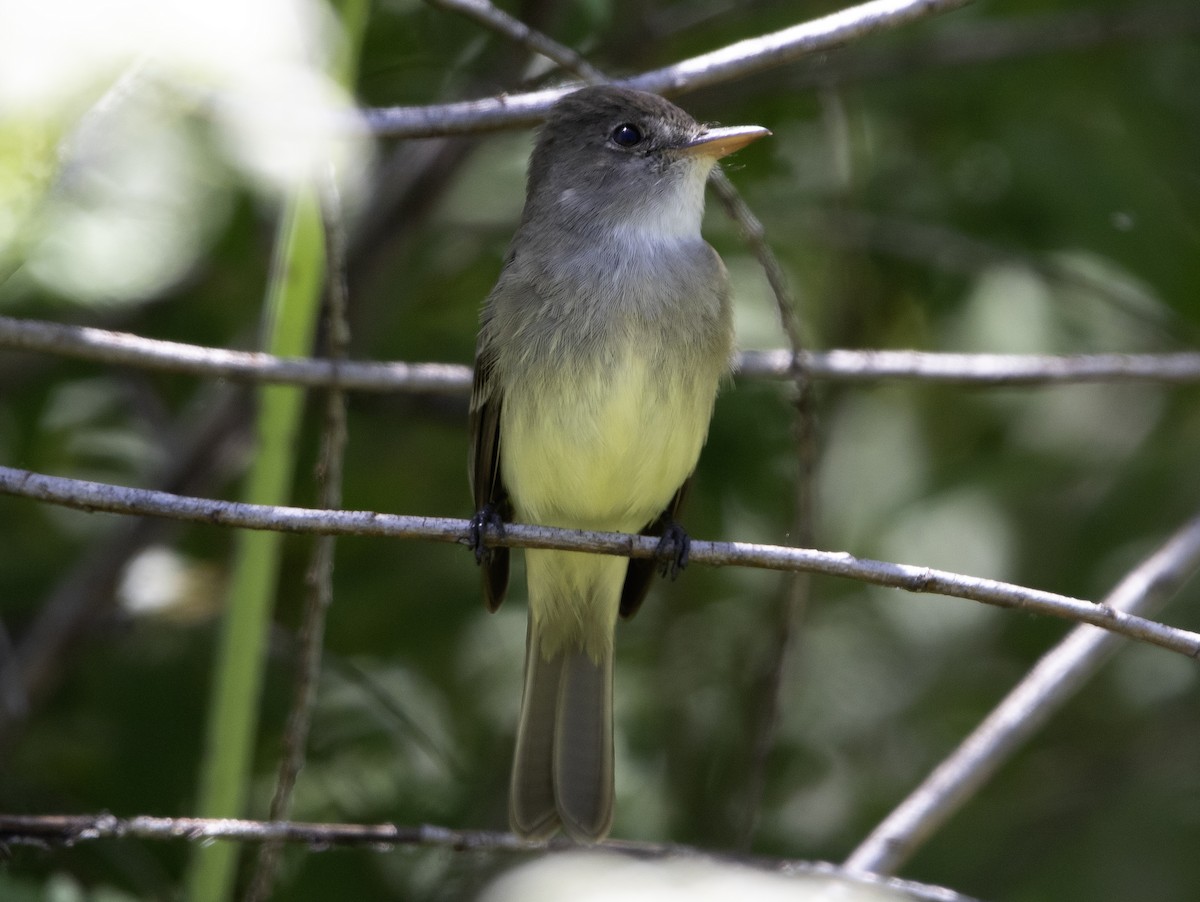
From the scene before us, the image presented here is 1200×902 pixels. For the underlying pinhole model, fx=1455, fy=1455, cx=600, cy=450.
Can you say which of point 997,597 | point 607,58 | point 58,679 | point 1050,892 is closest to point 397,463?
point 58,679

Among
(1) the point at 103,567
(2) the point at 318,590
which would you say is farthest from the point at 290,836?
(1) the point at 103,567

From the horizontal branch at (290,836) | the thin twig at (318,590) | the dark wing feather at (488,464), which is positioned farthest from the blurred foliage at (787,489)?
the horizontal branch at (290,836)

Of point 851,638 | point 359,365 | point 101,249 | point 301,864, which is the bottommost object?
point 301,864

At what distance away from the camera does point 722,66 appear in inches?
108

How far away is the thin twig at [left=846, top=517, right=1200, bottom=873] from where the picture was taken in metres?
2.98

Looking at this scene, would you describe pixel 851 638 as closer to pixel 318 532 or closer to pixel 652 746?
pixel 652 746

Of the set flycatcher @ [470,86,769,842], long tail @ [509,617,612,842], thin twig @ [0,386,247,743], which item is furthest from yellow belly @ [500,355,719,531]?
thin twig @ [0,386,247,743]

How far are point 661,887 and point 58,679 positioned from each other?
9.48 ft

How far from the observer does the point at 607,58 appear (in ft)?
A: 15.0

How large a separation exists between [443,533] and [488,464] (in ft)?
4.48

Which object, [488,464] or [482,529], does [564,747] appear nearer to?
[488,464]

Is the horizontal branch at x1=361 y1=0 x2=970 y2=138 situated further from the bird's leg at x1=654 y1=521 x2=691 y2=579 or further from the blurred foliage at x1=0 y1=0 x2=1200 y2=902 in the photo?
the blurred foliage at x1=0 y1=0 x2=1200 y2=902

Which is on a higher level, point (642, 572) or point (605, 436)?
point (605, 436)

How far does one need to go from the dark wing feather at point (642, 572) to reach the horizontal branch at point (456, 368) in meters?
0.40
